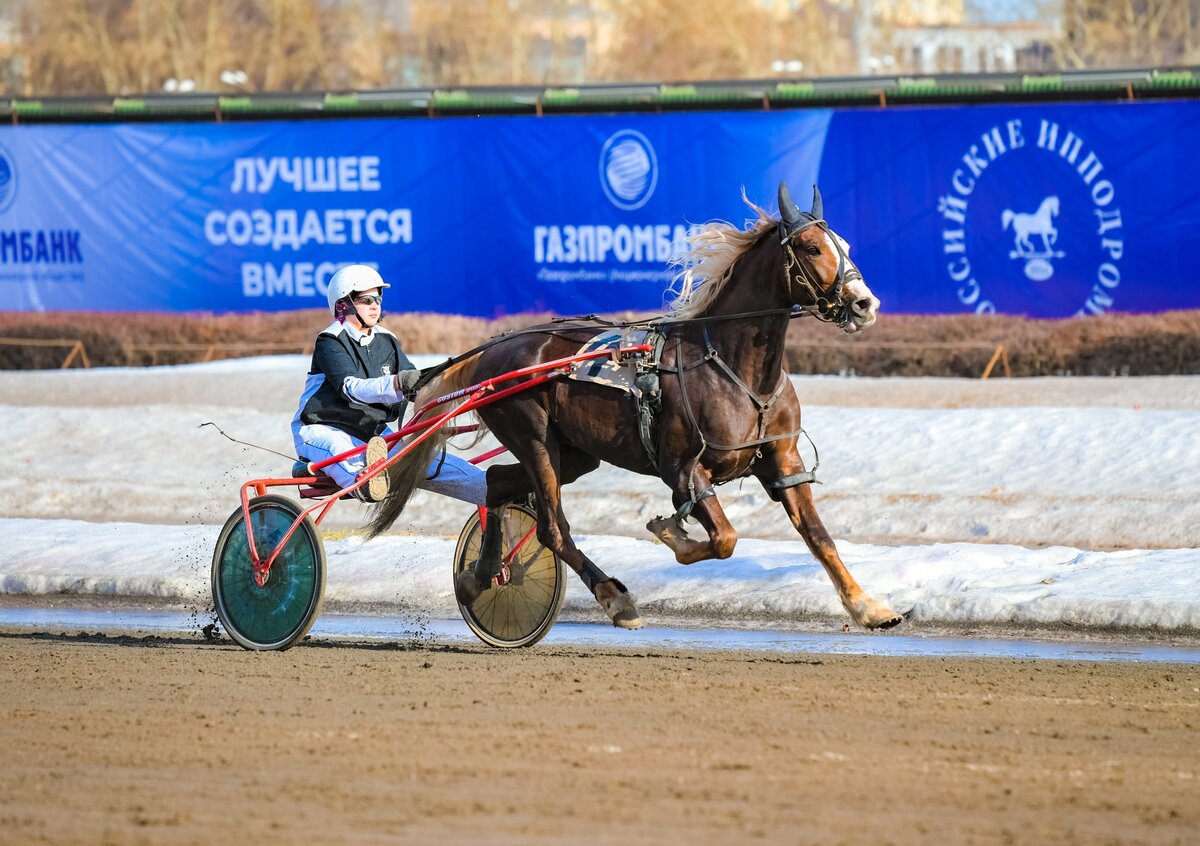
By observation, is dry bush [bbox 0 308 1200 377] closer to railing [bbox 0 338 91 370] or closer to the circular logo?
railing [bbox 0 338 91 370]

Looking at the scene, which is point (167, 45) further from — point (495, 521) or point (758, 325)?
point (758, 325)

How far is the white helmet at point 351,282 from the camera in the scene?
8.49m

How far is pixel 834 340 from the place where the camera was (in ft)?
59.1

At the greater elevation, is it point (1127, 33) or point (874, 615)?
point (1127, 33)

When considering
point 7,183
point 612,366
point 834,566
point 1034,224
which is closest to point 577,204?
point 1034,224

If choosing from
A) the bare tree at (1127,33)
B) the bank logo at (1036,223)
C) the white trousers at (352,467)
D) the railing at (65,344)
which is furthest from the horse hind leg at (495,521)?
the bare tree at (1127,33)

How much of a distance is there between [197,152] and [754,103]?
234 inches

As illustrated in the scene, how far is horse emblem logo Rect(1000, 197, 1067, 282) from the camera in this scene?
16.7 meters

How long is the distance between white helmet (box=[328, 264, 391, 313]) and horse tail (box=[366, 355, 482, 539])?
60 cm

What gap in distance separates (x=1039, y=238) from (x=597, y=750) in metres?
11.9

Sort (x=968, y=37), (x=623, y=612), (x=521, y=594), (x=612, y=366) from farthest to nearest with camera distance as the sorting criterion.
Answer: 1. (x=968, y=37)
2. (x=521, y=594)
3. (x=612, y=366)
4. (x=623, y=612)

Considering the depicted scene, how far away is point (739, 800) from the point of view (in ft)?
16.9

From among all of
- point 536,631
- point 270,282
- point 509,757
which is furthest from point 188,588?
point 270,282

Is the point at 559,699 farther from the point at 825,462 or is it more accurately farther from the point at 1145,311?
the point at 1145,311
